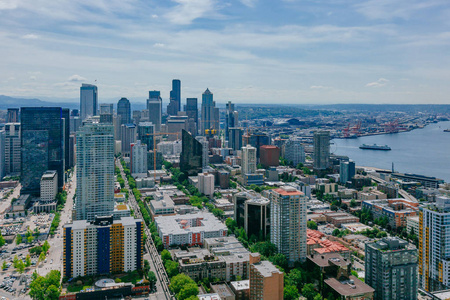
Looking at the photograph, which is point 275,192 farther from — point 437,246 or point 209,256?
point 437,246

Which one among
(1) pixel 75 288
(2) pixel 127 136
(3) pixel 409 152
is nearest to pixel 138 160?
(2) pixel 127 136

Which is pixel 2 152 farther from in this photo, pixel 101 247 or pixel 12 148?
pixel 101 247

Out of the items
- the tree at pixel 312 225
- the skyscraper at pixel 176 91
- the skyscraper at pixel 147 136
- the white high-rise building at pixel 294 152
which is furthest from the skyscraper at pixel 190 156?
the skyscraper at pixel 176 91

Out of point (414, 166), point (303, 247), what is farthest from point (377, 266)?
point (414, 166)

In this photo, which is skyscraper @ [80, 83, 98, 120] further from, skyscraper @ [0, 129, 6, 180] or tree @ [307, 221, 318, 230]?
tree @ [307, 221, 318, 230]

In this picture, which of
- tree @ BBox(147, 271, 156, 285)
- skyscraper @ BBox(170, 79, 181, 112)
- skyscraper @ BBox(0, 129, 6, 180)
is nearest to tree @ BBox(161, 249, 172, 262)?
tree @ BBox(147, 271, 156, 285)
